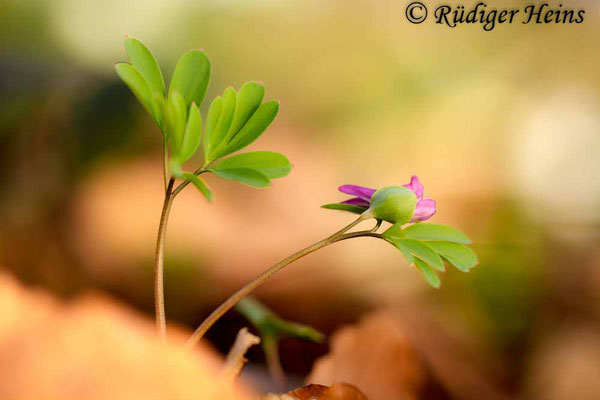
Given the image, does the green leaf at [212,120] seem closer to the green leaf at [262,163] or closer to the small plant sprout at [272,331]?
the green leaf at [262,163]

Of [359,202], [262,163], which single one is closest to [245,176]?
[262,163]

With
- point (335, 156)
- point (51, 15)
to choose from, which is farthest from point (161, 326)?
point (51, 15)

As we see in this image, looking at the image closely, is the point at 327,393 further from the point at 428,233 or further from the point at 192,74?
the point at 192,74

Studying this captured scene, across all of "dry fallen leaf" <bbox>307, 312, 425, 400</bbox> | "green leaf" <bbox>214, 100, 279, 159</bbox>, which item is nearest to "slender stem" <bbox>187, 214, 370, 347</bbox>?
"green leaf" <bbox>214, 100, 279, 159</bbox>

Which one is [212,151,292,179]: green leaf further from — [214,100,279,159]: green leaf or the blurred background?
the blurred background

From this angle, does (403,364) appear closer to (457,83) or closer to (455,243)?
(455,243)
